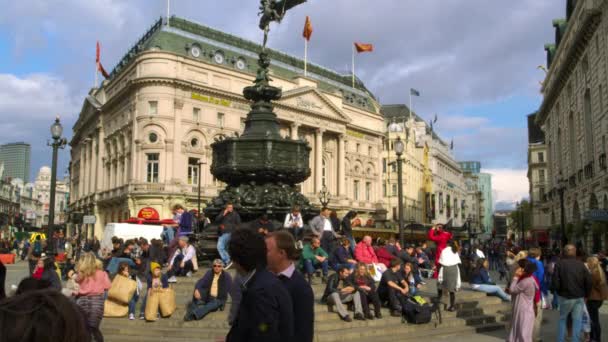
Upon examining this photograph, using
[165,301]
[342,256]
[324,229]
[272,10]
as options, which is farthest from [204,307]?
[272,10]

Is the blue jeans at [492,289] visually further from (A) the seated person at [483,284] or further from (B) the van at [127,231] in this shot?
(B) the van at [127,231]

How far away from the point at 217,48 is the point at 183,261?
5005 cm

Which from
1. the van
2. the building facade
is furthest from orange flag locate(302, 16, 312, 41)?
the van

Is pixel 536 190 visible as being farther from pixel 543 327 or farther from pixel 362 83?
pixel 543 327

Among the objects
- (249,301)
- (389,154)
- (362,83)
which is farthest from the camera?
(362,83)

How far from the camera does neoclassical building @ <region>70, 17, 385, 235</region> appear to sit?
5559cm

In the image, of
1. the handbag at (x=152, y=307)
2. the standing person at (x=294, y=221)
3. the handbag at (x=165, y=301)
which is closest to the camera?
the handbag at (x=152, y=307)

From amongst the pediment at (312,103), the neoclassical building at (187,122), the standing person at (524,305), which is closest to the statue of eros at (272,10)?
the standing person at (524,305)

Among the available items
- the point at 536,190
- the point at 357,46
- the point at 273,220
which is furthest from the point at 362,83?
the point at 273,220

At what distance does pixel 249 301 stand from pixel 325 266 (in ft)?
35.4

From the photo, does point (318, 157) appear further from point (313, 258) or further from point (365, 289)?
point (365, 289)

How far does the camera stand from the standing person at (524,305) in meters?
9.07

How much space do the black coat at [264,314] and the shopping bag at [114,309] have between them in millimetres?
8235

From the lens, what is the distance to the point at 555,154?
58719 millimetres
